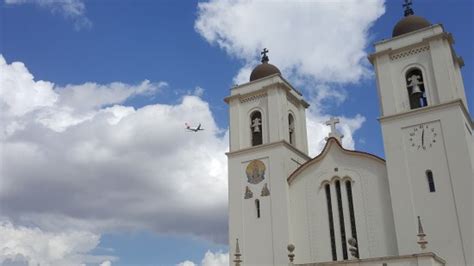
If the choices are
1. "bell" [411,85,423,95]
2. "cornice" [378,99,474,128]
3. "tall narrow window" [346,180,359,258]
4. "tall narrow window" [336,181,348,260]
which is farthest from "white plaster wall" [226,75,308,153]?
"bell" [411,85,423,95]

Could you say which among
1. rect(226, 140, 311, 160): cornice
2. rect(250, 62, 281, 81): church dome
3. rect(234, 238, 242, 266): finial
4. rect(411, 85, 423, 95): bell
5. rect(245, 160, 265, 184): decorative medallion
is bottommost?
rect(234, 238, 242, 266): finial

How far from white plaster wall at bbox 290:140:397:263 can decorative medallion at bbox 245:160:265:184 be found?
5.82 feet

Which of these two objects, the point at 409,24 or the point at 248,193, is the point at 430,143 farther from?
the point at 248,193

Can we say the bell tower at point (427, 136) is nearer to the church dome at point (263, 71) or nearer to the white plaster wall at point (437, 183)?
the white plaster wall at point (437, 183)

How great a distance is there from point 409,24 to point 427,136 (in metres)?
6.12

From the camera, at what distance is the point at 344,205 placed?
2420 centimetres

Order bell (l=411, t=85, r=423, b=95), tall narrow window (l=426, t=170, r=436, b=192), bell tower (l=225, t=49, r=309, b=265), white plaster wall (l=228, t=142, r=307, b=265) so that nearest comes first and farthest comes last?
tall narrow window (l=426, t=170, r=436, b=192), bell (l=411, t=85, r=423, b=95), white plaster wall (l=228, t=142, r=307, b=265), bell tower (l=225, t=49, r=309, b=265)

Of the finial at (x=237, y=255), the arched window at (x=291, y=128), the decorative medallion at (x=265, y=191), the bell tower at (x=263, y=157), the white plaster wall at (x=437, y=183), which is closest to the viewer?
the white plaster wall at (x=437, y=183)

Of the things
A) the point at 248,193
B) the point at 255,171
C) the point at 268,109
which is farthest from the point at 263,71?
the point at 248,193

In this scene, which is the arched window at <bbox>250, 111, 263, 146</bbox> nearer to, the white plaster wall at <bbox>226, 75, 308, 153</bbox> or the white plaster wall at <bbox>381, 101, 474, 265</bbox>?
the white plaster wall at <bbox>226, 75, 308, 153</bbox>

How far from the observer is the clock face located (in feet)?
74.0

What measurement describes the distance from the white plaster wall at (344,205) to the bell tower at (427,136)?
3.01 ft

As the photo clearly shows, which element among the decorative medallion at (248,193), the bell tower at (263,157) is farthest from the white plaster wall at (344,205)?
the decorative medallion at (248,193)

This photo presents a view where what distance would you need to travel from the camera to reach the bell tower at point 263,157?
82.8 ft
